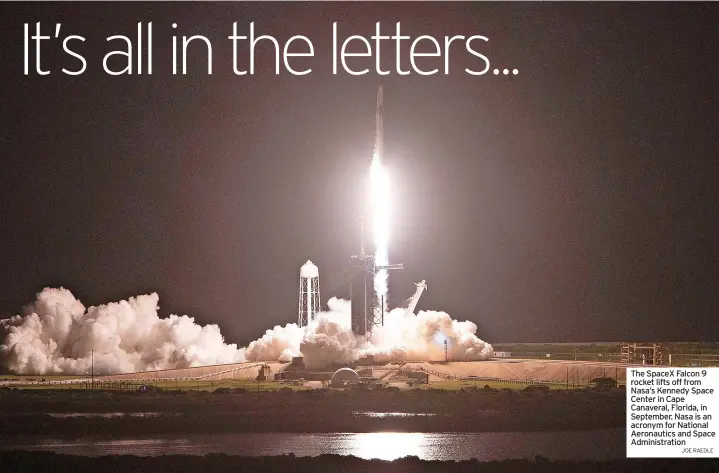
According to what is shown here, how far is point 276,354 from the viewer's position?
206ft

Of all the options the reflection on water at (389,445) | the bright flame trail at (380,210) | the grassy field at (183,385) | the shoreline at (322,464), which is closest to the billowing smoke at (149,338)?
the bright flame trail at (380,210)

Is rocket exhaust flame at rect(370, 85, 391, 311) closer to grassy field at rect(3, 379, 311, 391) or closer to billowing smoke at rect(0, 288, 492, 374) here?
billowing smoke at rect(0, 288, 492, 374)

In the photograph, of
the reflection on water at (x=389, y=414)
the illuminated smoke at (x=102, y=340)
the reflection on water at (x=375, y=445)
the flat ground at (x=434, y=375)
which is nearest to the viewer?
the reflection on water at (x=375, y=445)

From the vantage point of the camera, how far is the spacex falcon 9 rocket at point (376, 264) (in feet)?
200

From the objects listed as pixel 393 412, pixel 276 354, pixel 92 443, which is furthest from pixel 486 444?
Answer: pixel 276 354

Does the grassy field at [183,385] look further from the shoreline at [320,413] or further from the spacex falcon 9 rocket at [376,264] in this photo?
the spacex falcon 9 rocket at [376,264]

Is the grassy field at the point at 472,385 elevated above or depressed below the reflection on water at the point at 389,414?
above

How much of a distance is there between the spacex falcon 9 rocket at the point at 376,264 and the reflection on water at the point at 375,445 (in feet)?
37.2

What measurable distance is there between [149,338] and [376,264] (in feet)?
34.8

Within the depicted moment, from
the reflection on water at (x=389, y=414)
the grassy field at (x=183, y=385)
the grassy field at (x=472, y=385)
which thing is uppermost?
the grassy field at (x=183, y=385)

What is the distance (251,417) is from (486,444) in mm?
8099

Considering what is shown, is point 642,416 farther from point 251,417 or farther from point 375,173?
point 375,173

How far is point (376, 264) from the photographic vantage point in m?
61.1

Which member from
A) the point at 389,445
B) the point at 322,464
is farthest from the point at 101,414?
the point at 322,464
